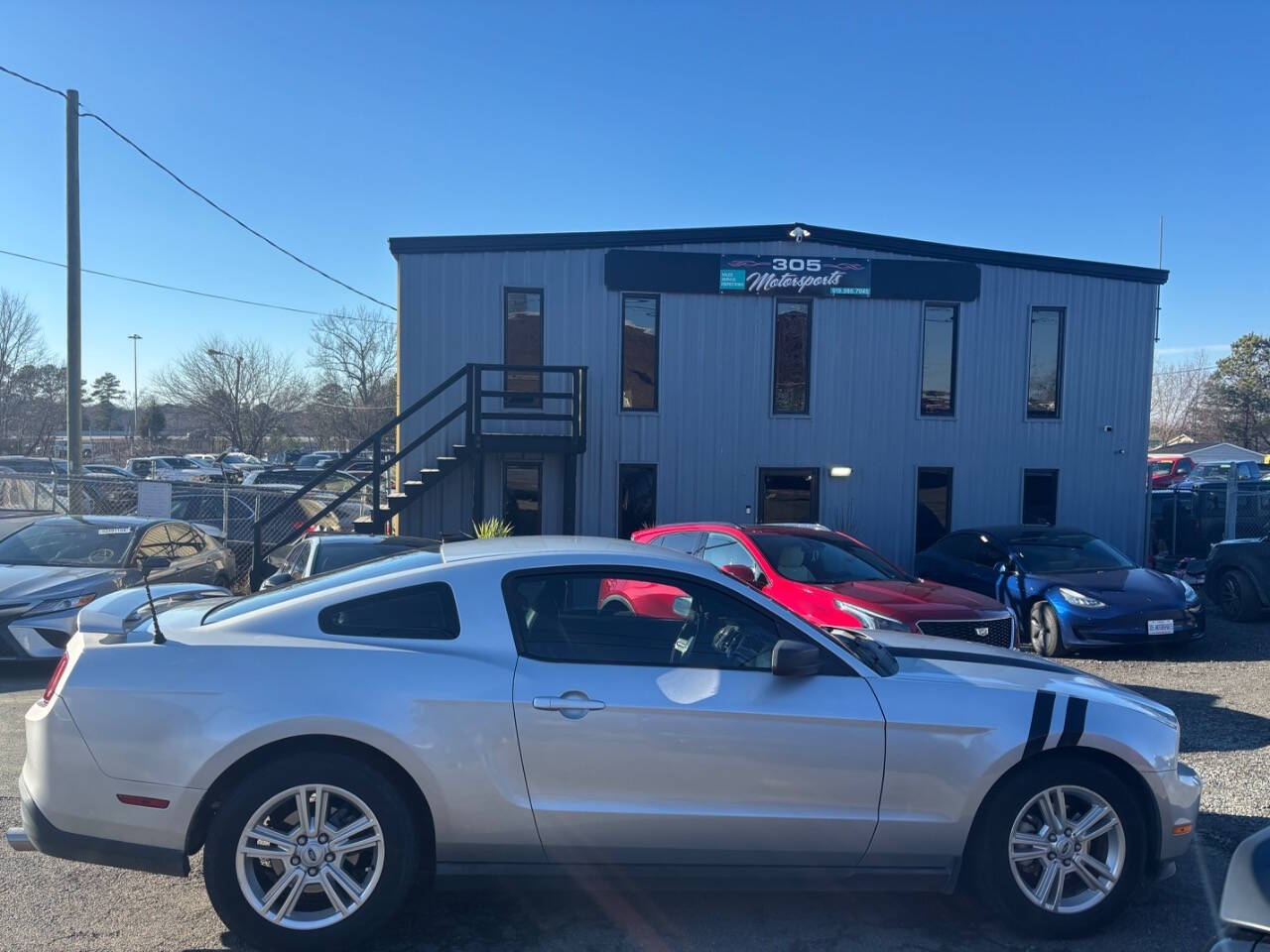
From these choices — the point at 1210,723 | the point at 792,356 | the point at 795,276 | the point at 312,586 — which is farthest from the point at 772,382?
the point at 312,586

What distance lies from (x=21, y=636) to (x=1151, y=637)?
10.4m

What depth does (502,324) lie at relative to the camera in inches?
564

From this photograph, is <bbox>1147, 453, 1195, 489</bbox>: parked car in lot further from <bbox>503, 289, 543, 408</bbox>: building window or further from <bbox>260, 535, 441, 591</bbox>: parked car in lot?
<bbox>260, 535, 441, 591</bbox>: parked car in lot

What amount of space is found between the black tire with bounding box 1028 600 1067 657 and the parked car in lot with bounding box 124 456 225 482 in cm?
2688

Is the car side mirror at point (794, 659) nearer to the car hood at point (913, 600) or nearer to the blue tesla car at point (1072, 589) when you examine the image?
the car hood at point (913, 600)

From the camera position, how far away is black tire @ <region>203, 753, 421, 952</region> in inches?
130

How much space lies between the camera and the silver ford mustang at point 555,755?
3.35 m

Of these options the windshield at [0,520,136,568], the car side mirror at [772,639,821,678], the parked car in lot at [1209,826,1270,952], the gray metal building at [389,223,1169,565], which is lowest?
the windshield at [0,520,136,568]

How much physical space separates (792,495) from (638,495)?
8.36 feet

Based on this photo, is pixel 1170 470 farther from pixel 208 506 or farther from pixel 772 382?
pixel 208 506

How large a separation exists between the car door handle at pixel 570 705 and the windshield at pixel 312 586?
0.78 metres

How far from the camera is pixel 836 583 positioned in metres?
8.10

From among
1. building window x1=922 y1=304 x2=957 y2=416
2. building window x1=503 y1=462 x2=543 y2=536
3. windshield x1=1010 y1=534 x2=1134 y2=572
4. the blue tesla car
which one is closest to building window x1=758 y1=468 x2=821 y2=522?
building window x1=922 y1=304 x2=957 y2=416

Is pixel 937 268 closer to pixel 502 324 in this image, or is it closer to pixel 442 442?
pixel 502 324
